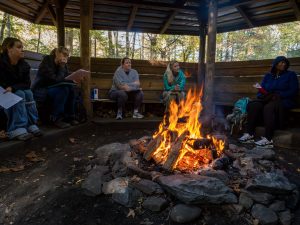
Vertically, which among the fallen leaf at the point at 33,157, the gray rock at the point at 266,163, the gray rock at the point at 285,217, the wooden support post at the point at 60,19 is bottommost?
the gray rock at the point at 285,217

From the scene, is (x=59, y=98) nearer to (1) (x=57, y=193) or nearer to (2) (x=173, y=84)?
(1) (x=57, y=193)

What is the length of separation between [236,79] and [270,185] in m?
6.01

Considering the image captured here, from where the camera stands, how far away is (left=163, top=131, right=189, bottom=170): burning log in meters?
3.63

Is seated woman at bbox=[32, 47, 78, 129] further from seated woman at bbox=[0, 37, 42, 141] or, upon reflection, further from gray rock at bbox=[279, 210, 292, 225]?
gray rock at bbox=[279, 210, 292, 225]

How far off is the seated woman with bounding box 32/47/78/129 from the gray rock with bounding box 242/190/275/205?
411cm

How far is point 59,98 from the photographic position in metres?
5.79

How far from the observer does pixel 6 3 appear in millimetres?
6965

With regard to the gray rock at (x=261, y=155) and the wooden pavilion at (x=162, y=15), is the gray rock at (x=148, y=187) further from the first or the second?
the wooden pavilion at (x=162, y=15)

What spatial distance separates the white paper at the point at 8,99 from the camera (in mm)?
4284

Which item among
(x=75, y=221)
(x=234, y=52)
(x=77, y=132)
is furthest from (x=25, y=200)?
(x=234, y=52)

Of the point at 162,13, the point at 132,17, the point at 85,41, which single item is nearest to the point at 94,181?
the point at 85,41

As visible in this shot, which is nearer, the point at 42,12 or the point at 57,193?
the point at 57,193

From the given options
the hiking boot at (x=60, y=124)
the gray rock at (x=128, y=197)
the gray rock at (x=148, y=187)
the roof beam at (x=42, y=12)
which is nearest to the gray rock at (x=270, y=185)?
the gray rock at (x=148, y=187)

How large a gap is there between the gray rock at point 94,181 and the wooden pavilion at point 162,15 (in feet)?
11.1
